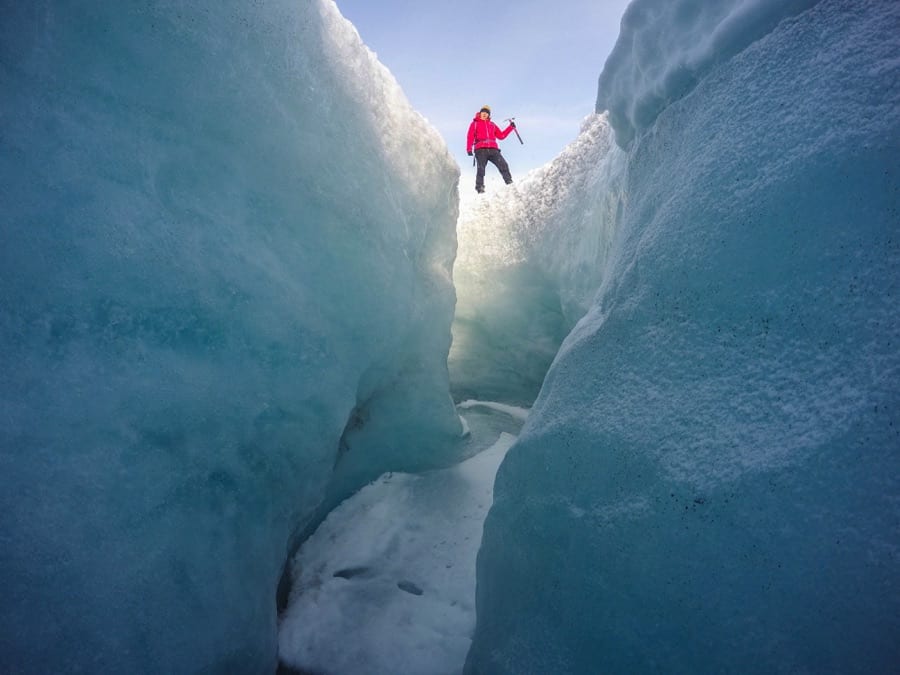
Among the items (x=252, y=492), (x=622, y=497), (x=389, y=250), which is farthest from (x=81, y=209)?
(x=622, y=497)

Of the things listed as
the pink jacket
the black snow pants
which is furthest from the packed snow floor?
the pink jacket

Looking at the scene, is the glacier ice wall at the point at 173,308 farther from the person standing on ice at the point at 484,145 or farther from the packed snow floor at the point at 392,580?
the person standing on ice at the point at 484,145

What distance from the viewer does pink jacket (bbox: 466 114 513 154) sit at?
597 centimetres

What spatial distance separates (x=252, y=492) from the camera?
2219mm

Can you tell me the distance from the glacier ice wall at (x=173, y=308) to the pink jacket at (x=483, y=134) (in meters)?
3.35

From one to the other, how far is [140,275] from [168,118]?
2.25ft

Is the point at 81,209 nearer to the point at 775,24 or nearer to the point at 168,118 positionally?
the point at 168,118

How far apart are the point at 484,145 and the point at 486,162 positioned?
211mm

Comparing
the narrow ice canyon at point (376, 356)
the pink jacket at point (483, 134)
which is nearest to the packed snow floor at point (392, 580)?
the narrow ice canyon at point (376, 356)

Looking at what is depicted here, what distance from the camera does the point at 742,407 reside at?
1.34 m

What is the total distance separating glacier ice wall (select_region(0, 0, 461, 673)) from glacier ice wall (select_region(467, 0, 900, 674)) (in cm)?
124

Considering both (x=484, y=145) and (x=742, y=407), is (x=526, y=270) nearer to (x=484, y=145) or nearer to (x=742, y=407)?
(x=484, y=145)

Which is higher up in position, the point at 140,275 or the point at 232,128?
the point at 232,128

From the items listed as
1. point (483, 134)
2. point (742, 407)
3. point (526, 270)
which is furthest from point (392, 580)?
point (483, 134)
